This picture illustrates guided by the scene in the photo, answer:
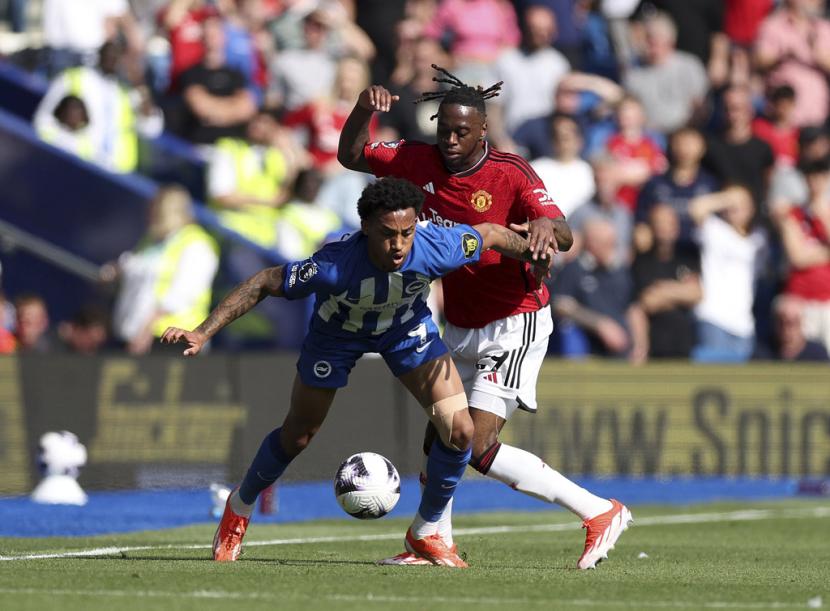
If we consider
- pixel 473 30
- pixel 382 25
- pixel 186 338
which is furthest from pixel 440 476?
pixel 382 25

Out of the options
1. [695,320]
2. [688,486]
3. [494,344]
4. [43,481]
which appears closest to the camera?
[494,344]

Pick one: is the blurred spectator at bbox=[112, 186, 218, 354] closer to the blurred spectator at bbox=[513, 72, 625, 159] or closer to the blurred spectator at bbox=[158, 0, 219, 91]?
the blurred spectator at bbox=[158, 0, 219, 91]

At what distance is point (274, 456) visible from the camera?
9.59m

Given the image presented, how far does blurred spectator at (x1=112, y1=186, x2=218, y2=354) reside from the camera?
16.0 metres

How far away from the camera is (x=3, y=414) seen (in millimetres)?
14430

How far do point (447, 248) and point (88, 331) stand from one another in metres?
7.64

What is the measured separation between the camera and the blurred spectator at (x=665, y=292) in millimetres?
18031

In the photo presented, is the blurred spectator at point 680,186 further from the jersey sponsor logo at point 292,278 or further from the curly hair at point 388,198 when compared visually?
the jersey sponsor logo at point 292,278

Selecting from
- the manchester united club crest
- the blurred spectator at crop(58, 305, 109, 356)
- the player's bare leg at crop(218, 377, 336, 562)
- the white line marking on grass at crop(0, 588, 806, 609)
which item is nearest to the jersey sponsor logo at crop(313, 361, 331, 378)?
the player's bare leg at crop(218, 377, 336, 562)

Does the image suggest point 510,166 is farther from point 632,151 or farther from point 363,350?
point 632,151

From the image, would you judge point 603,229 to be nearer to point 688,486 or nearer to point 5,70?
point 688,486

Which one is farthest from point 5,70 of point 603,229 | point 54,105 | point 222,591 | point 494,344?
point 222,591

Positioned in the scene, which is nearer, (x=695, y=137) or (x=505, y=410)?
(x=505, y=410)

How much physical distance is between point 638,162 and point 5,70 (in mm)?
7015
